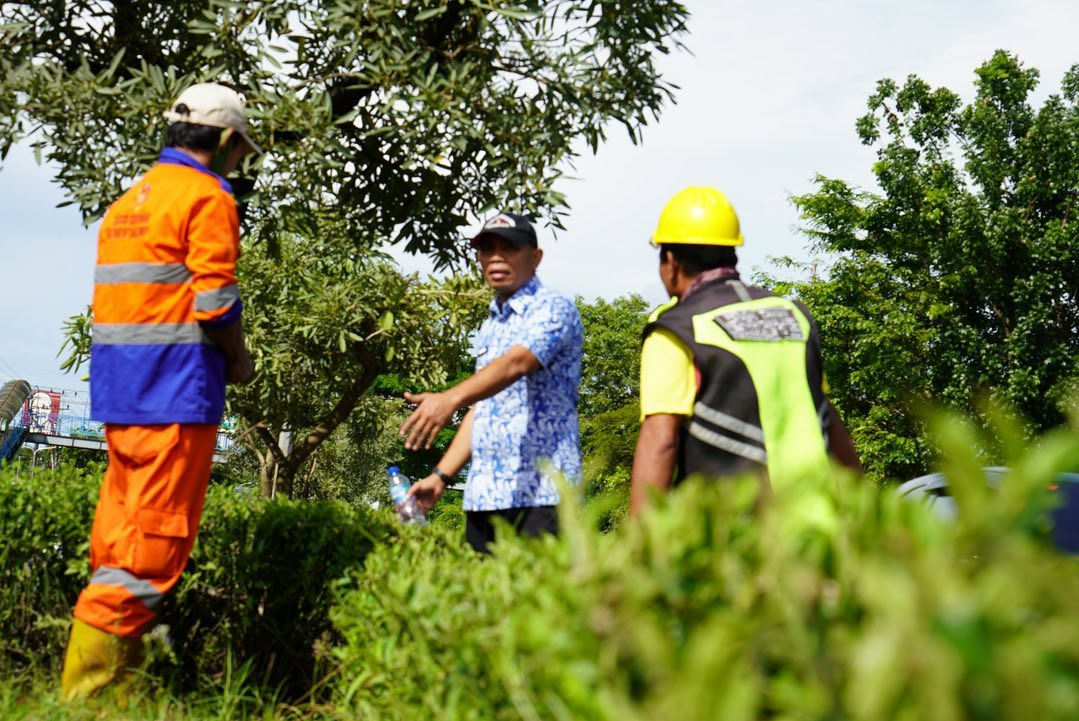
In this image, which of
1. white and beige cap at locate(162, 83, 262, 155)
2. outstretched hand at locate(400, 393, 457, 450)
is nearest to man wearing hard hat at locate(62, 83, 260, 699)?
white and beige cap at locate(162, 83, 262, 155)

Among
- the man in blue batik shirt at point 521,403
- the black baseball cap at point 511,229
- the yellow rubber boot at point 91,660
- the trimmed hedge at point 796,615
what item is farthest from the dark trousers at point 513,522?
the trimmed hedge at point 796,615

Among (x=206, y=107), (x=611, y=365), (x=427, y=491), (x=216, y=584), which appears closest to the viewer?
(x=206, y=107)

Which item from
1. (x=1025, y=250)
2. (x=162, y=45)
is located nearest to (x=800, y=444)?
(x=162, y=45)

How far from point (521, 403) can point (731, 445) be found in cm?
148

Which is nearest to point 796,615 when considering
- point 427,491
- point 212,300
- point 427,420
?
point 427,420

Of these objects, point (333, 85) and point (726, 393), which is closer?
point (726, 393)

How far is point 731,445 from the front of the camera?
335 centimetres

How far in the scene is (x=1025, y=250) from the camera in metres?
33.2

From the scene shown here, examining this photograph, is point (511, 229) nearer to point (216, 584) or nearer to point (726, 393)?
point (726, 393)

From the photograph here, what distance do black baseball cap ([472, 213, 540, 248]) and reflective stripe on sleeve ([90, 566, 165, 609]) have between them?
1.97 m

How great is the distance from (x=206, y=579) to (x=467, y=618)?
327cm

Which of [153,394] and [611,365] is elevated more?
[611,365]

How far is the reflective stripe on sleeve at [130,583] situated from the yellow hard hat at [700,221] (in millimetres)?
2274

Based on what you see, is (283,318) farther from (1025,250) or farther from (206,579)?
(1025,250)
